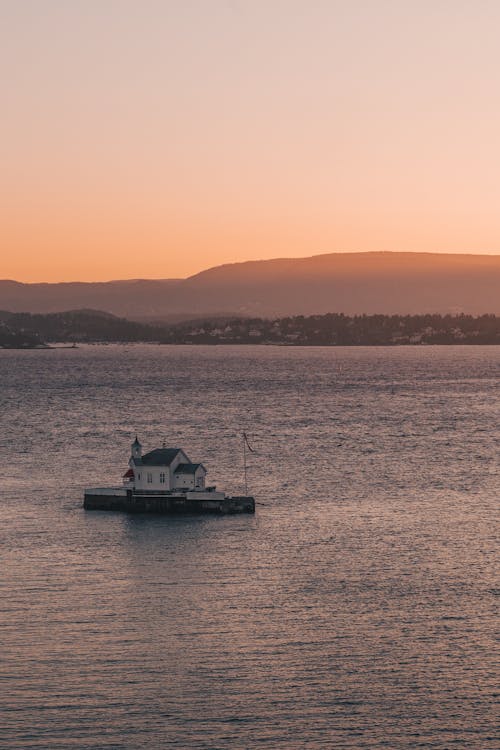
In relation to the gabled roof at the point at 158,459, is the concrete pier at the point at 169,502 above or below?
below

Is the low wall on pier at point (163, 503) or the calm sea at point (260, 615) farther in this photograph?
the low wall on pier at point (163, 503)

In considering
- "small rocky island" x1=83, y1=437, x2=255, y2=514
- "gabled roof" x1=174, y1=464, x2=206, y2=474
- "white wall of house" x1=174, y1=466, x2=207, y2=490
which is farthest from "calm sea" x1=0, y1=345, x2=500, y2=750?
"gabled roof" x1=174, y1=464, x2=206, y2=474

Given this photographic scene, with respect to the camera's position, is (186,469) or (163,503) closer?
(163,503)

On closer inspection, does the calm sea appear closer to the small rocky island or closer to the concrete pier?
the concrete pier

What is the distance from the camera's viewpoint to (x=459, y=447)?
12019 centimetres

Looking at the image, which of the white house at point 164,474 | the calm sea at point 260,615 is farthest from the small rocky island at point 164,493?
the calm sea at point 260,615

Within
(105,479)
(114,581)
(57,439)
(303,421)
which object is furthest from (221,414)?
(114,581)

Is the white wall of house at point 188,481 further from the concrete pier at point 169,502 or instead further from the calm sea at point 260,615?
the calm sea at point 260,615

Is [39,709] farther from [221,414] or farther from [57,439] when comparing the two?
[221,414]

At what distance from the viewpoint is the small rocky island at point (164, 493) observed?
76438 mm

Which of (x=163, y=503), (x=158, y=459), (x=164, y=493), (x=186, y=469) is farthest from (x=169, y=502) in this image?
(x=158, y=459)

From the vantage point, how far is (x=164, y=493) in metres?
78.5

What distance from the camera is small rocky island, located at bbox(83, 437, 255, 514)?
7644 cm

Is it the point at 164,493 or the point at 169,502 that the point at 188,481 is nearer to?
the point at 164,493
